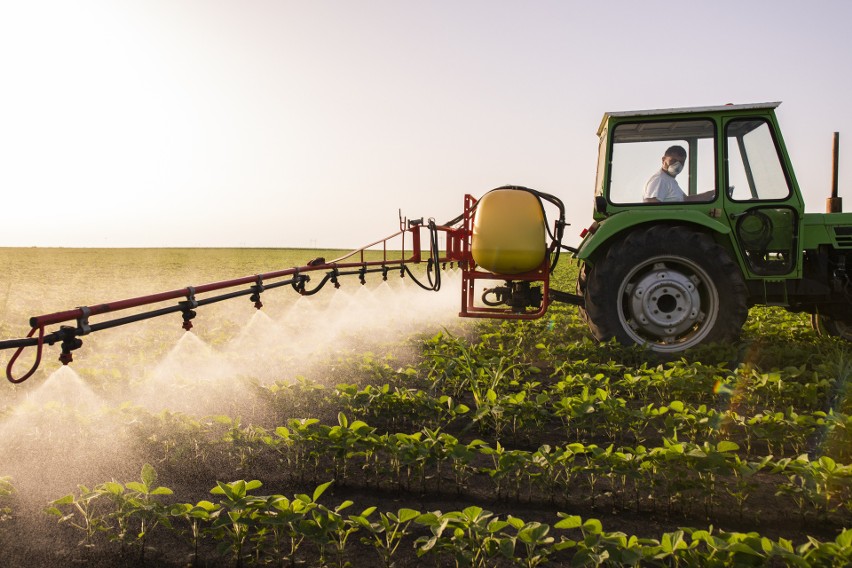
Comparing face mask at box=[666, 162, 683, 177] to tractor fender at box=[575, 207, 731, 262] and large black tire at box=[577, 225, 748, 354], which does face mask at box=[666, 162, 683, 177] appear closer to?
tractor fender at box=[575, 207, 731, 262]

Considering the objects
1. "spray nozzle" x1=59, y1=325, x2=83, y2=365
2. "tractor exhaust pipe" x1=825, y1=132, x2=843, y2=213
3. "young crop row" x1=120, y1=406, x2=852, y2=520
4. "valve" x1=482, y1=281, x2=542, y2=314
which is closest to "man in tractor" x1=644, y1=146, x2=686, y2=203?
"valve" x1=482, y1=281, x2=542, y2=314

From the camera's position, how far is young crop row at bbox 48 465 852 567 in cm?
189

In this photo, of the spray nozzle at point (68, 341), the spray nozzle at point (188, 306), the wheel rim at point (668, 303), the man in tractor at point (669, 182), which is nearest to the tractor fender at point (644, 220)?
the man in tractor at point (669, 182)

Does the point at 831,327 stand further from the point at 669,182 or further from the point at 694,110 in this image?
the point at 694,110

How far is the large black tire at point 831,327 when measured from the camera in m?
6.14

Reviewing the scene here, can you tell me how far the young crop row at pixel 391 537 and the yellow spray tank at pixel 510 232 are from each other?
126 inches

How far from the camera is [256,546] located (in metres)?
2.35

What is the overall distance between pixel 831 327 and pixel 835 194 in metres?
1.56

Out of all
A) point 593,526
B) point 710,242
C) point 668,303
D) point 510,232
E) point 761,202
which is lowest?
point 593,526

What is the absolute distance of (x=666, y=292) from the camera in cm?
511

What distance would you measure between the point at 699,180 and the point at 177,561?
506cm

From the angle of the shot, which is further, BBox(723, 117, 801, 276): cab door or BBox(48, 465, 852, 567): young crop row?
BBox(723, 117, 801, 276): cab door

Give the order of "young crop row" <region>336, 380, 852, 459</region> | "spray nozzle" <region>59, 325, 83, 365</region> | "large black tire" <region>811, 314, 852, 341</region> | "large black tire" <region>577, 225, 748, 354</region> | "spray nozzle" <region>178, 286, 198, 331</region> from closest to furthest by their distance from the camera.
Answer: "spray nozzle" <region>59, 325, 83, 365</region>
"young crop row" <region>336, 380, 852, 459</region>
"spray nozzle" <region>178, 286, 198, 331</region>
"large black tire" <region>577, 225, 748, 354</region>
"large black tire" <region>811, 314, 852, 341</region>

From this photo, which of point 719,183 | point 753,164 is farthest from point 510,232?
point 753,164
